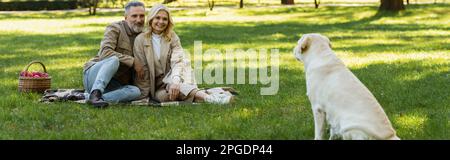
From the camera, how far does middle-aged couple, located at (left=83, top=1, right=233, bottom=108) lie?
9.43 meters

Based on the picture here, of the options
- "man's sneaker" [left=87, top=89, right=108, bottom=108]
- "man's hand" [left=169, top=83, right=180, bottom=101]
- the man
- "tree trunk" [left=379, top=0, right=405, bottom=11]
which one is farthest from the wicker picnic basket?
"tree trunk" [left=379, top=0, right=405, bottom=11]

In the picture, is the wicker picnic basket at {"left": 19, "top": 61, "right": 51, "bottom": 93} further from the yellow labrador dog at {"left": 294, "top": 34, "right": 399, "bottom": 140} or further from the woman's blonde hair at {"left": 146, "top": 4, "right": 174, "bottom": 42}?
the yellow labrador dog at {"left": 294, "top": 34, "right": 399, "bottom": 140}

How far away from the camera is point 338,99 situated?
19.4ft

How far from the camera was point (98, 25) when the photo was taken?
1097 inches

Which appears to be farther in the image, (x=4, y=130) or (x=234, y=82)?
(x=234, y=82)

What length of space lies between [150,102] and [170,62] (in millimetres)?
664

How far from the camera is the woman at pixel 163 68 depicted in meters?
9.52

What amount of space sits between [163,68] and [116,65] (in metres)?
0.76

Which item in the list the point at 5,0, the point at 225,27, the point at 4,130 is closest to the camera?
the point at 4,130

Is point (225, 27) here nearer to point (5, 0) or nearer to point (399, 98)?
point (399, 98)

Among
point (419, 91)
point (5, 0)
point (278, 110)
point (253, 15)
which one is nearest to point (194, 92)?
point (278, 110)

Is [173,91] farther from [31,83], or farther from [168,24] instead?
[31,83]

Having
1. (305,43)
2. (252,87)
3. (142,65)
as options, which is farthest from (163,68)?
(305,43)
